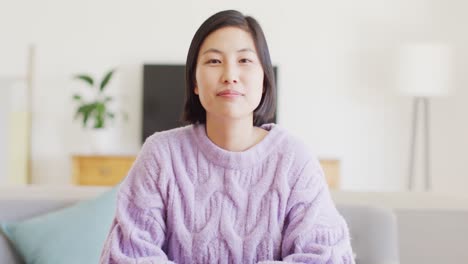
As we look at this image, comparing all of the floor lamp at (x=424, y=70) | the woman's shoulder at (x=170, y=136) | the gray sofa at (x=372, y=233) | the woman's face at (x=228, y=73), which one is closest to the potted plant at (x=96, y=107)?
the floor lamp at (x=424, y=70)

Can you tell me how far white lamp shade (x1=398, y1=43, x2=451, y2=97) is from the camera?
476 centimetres

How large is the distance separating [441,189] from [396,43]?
1.13 metres

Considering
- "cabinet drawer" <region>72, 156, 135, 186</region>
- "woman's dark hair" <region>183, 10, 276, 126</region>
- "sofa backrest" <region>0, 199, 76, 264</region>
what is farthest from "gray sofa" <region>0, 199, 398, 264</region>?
"cabinet drawer" <region>72, 156, 135, 186</region>

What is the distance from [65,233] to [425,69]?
135 inches

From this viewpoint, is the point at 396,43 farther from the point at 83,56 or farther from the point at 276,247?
the point at 276,247

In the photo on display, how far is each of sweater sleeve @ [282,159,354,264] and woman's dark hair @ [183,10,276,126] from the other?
120mm

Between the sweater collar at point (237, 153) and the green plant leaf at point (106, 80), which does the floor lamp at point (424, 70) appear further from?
the sweater collar at point (237, 153)

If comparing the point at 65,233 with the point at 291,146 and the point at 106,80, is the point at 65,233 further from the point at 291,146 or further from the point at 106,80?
the point at 106,80

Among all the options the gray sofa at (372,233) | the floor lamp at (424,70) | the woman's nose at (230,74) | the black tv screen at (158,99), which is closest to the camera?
the woman's nose at (230,74)

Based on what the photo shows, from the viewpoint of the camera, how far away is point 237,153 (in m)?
1.12

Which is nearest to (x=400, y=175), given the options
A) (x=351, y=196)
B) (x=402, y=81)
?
(x=402, y=81)

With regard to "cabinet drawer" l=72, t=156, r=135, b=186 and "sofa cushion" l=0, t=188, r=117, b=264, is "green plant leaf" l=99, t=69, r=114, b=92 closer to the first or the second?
"cabinet drawer" l=72, t=156, r=135, b=186

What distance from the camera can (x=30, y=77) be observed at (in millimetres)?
5238

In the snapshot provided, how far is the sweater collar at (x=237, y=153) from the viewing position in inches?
44.1
